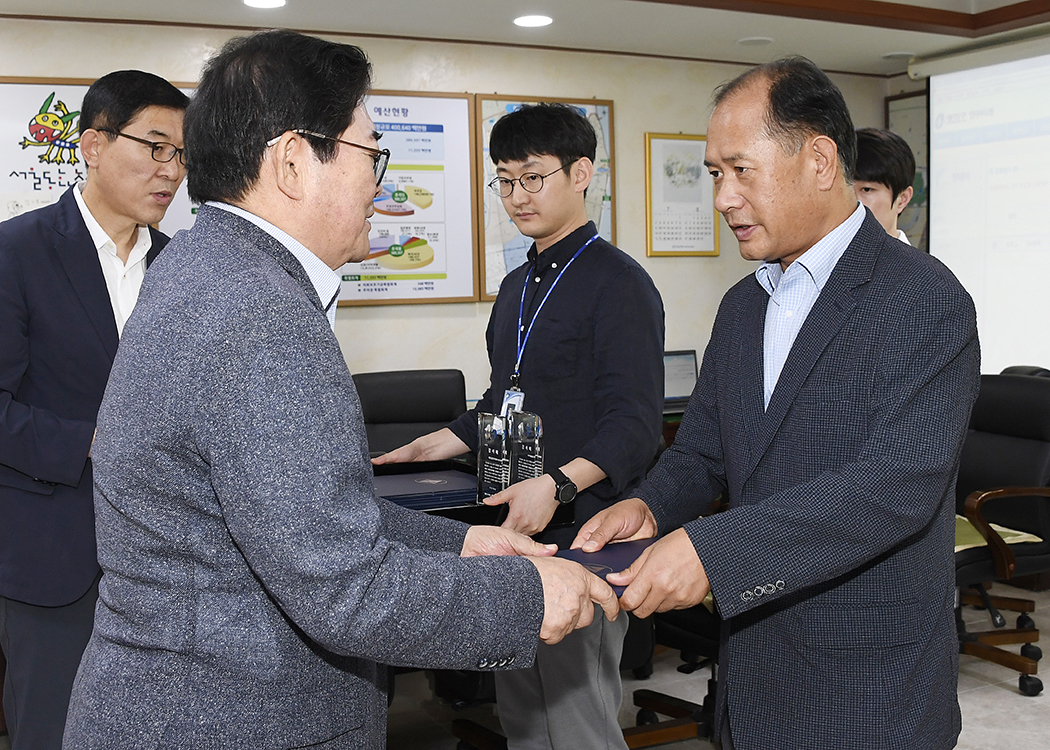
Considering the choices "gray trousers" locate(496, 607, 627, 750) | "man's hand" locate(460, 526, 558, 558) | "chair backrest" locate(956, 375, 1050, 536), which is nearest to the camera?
"man's hand" locate(460, 526, 558, 558)

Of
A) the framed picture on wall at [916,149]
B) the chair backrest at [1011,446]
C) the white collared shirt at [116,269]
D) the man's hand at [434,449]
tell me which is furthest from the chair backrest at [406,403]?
the framed picture on wall at [916,149]

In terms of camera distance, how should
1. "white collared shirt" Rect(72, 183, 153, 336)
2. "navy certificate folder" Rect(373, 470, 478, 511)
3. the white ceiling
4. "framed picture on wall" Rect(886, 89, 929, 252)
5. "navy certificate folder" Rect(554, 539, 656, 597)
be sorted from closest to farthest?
1. "navy certificate folder" Rect(554, 539, 656, 597)
2. "navy certificate folder" Rect(373, 470, 478, 511)
3. "white collared shirt" Rect(72, 183, 153, 336)
4. the white ceiling
5. "framed picture on wall" Rect(886, 89, 929, 252)

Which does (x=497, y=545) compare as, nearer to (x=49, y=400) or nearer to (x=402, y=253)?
(x=49, y=400)

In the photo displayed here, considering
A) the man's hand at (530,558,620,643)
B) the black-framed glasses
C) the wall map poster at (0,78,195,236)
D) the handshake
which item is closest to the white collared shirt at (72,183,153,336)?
the black-framed glasses

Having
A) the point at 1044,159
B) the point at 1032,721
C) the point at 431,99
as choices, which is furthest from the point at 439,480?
the point at 1044,159

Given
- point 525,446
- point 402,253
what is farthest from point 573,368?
point 402,253

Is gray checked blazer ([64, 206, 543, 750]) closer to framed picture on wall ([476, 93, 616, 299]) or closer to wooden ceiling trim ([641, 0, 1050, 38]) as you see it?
wooden ceiling trim ([641, 0, 1050, 38])

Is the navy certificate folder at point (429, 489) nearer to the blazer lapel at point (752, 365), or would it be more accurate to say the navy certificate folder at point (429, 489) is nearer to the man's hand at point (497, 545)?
the man's hand at point (497, 545)

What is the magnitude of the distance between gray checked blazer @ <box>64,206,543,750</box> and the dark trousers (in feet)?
2.98

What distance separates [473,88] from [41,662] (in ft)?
12.2

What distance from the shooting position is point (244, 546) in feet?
3.65

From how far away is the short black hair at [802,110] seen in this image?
1609 mm

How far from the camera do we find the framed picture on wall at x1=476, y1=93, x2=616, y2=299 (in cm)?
501

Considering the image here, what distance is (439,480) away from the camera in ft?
7.45
